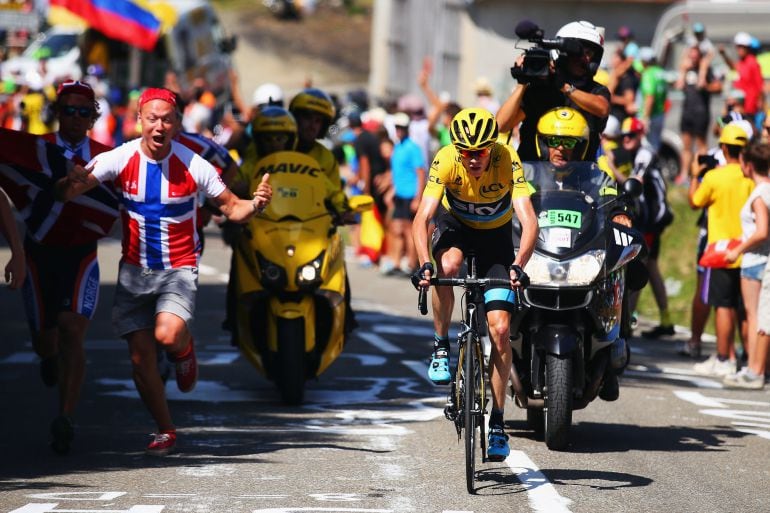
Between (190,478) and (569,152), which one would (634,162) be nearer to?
(569,152)

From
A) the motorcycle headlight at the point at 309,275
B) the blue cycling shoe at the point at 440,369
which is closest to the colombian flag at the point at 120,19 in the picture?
the motorcycle headlight at the point at 309,275


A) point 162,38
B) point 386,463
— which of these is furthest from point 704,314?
point 162,38

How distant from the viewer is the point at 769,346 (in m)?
13.1

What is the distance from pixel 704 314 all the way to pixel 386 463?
6018 millimetres

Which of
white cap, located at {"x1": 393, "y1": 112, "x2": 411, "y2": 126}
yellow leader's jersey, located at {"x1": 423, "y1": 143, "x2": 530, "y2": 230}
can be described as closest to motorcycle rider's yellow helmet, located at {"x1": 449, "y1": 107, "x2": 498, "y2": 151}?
yellow leader's jersey, located at {"x1": 423, "y1": 143, "x2": 530, "y2": 230}

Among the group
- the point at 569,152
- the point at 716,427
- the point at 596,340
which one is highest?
the point at 569,152

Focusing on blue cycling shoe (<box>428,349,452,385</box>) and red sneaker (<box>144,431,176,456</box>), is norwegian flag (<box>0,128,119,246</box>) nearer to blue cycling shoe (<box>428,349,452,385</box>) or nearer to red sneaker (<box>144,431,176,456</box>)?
red sneaker (<box>144,431,176,456</box>)

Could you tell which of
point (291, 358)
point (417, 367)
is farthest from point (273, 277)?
point (417, 367)

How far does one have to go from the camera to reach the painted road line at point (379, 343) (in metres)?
14.3

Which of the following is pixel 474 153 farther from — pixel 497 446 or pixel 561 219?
pixel 497 446

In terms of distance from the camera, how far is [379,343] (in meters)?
14.8

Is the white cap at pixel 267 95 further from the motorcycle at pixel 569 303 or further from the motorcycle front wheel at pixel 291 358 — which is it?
the motorcycle at pixel 569 303

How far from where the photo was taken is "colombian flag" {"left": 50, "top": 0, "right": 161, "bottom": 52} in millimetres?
37188

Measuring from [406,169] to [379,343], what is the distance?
590 cm
